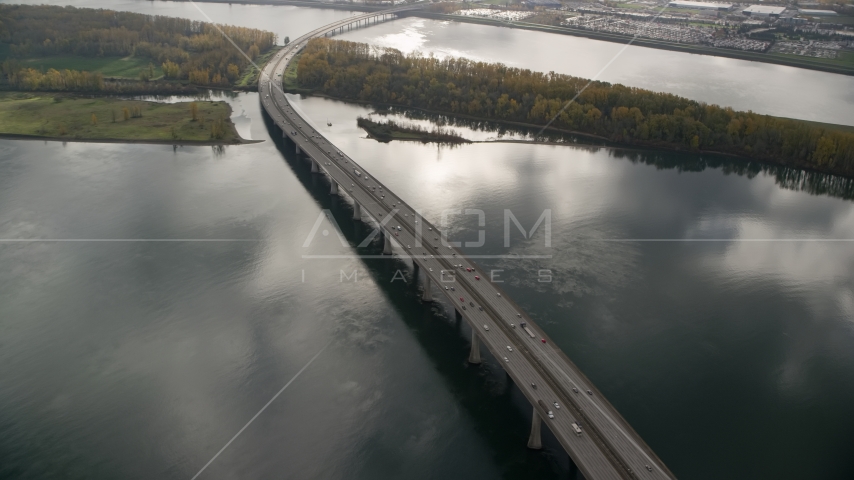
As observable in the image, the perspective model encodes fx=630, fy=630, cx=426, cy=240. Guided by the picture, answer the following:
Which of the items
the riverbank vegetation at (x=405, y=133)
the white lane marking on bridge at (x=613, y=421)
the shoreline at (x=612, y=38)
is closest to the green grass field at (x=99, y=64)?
the riverbank vegetation at (x=405, y=133)

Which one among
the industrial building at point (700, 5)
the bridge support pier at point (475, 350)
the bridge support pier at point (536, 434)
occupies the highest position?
the industrial building at point (700, 5)

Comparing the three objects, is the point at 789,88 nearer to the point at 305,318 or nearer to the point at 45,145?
the point at 305,318

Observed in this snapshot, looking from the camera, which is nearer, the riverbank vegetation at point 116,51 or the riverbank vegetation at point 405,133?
the riverbank vegetation at point 405,133

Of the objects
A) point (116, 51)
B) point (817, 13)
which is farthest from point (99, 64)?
point (817, 13)

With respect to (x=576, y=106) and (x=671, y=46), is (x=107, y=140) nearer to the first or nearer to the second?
(x=576, y=106)

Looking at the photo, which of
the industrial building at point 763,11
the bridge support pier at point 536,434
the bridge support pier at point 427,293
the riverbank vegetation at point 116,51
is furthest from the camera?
the industrial building at point 763,11

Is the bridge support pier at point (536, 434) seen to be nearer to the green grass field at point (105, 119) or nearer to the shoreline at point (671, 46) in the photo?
the green grass field at point (105, 119)
